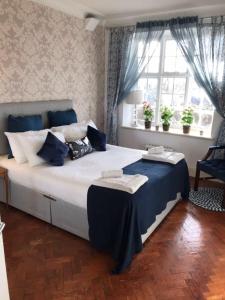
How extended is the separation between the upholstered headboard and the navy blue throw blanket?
1.52 m

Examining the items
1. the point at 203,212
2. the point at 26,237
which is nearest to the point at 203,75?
the point at 203,212

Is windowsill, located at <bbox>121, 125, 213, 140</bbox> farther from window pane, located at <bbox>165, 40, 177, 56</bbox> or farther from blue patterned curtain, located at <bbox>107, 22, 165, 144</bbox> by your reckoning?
window pane, located at <bbox>165, 40, 177, 56</bbox>

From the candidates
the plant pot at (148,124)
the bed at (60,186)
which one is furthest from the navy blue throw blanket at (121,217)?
the plant pot at (148,124)

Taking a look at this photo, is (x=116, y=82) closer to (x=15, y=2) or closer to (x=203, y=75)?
(x=203, y=75)

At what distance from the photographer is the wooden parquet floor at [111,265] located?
5.90 feet

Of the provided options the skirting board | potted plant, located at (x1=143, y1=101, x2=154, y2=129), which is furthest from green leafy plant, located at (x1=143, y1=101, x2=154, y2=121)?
the skirting board

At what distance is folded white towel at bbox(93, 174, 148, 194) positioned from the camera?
6.70 ft

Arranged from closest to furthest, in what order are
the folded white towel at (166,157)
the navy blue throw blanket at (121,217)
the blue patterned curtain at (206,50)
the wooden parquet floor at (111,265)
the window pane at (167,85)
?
1. the wooden parquet floor at (111,265)
2. the navy blue throw blanket at (121,217)
3. the folded white towel at (166,157)
4. the blue patterned curtain at (206,50)
5. the window pane at (167,85)

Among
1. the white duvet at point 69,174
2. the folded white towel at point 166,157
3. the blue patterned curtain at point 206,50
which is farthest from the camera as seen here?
the blue patterned curtain at point 206,50

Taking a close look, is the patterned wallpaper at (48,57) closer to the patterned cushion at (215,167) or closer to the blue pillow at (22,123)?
the blue pillow at (22,123)

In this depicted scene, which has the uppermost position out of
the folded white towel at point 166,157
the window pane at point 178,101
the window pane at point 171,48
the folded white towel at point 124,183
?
the window pane at point 171,48

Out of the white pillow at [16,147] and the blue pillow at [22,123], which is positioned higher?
the blue pillow at [22,123]

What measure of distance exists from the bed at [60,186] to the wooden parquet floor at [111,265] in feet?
0.49

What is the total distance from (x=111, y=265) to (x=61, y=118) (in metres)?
2.23
